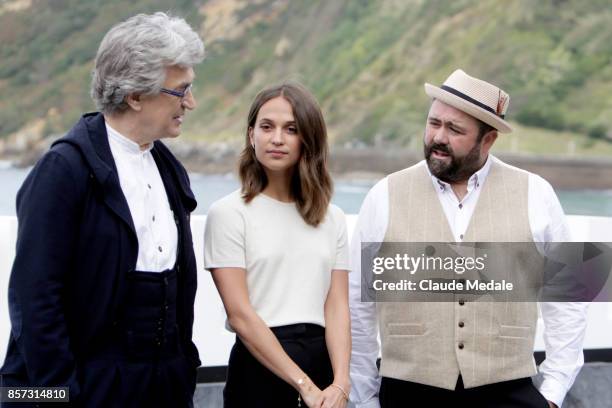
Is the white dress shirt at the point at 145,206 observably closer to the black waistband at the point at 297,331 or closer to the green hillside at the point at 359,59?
the black waistband at the point at 297,331

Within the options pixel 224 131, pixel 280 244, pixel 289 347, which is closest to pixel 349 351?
pixel 289 347

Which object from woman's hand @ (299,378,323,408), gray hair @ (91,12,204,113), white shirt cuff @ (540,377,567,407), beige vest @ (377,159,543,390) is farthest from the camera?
white shirt cuff @ (540,377,567,407)

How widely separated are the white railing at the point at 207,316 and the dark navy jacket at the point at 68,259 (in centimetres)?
123

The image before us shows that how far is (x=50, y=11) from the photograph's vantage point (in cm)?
3462

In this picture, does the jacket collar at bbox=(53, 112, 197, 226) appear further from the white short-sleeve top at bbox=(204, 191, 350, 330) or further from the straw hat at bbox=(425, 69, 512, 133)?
the straw hat at bbox=(425, 69, 512, 133)

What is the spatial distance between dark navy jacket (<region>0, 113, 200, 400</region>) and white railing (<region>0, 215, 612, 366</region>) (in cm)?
123

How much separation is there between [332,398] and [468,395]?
33 centimetres

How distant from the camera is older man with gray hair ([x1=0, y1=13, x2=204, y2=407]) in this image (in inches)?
66.6

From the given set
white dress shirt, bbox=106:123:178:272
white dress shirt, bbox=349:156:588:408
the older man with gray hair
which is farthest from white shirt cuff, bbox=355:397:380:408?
white dress shirt, bbox=106:123:178:272

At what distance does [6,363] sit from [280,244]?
2.01ft

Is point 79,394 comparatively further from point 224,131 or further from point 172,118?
point 224,131

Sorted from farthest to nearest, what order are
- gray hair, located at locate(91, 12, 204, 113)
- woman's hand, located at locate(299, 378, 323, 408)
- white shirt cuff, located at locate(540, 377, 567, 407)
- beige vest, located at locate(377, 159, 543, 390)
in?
white shirt cuff, located at locate(540, 377, 567, 407)
beige vest, located at locate(377, 159, 543, 390)
woman's hand, located at locate(299, 378, 323, 408)
gray hair, located at locate(91, 12, 204, 113)

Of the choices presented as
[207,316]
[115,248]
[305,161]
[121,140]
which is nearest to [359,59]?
[207,316]

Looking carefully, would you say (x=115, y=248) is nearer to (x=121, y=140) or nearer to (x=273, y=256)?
(x=121, y=140)
